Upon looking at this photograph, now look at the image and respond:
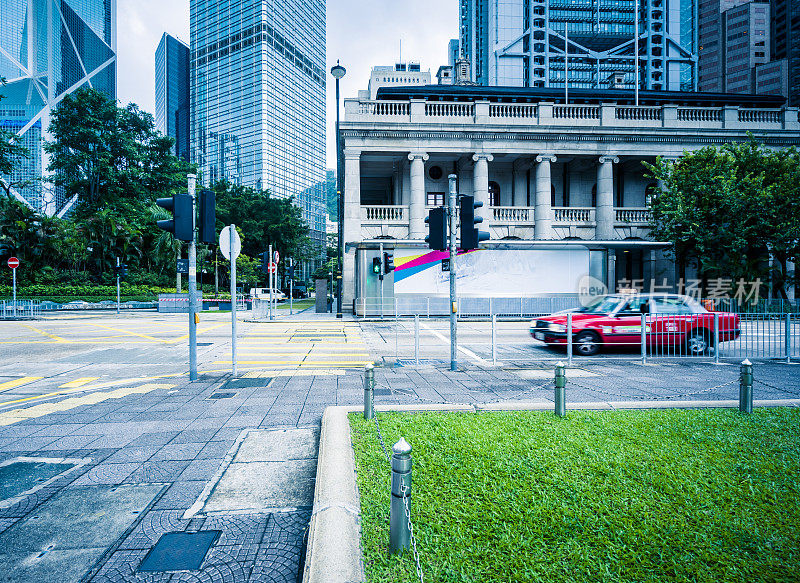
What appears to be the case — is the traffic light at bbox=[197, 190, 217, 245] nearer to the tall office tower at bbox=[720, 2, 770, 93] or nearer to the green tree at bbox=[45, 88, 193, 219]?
the green tree at bbox=[45, 88, 193, 219]

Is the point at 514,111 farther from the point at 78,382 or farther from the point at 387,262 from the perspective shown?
the point at 78,382

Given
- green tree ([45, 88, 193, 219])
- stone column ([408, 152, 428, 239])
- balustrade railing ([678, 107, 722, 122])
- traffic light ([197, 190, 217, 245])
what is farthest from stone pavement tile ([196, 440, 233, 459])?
green tree ([45, 88, 193, 219])

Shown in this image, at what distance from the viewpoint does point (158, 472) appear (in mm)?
4195

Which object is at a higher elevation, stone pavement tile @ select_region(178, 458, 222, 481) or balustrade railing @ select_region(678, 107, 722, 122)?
balustrade railing @ select_region(678, 107, 722, 122)

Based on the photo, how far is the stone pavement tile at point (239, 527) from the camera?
300 centimetres

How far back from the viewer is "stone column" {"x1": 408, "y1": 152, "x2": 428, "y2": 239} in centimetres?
2711

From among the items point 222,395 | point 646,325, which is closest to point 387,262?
point 646,325

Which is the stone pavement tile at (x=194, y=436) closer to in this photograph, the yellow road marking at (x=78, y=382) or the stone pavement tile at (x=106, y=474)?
the stone pavement tile at (x=106, y=474)

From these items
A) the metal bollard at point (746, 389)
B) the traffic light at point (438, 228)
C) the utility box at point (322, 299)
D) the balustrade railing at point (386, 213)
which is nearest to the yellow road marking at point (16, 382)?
the traffic light at point (438, 228)

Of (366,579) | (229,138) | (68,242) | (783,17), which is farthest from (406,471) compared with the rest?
(783,17)

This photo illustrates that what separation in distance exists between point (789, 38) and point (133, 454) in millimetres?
150527

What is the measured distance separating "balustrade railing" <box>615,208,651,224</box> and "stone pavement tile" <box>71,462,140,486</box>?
103 feet

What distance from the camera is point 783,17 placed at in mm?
104125

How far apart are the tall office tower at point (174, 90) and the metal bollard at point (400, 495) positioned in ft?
558
